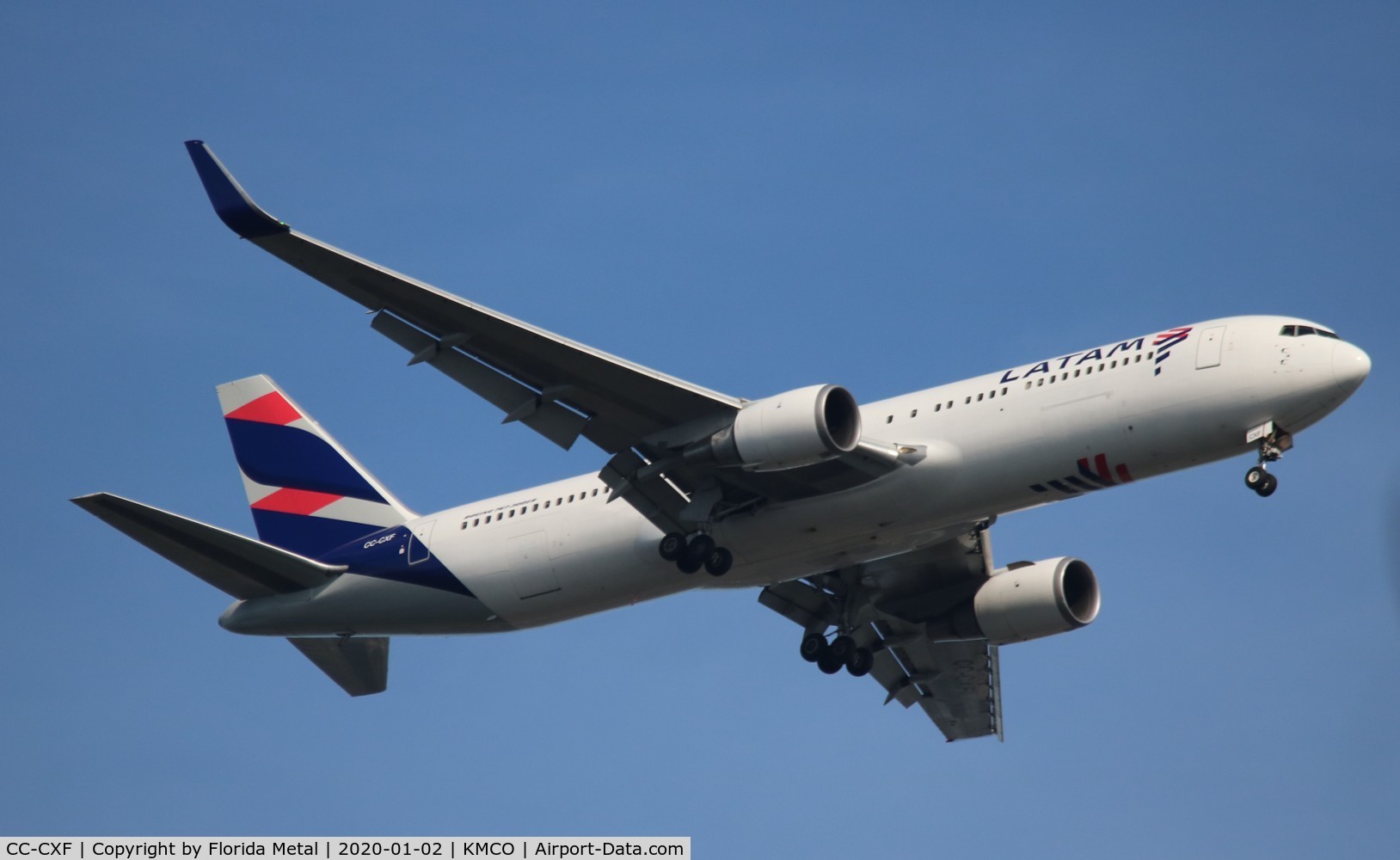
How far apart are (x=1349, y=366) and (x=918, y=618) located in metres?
11.8

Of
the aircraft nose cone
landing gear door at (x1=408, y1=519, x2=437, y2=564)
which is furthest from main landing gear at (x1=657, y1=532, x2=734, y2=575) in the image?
the aircraft nose cone

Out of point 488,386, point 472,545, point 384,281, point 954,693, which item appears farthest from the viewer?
point 954,693

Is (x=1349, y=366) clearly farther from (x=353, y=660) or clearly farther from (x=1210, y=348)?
(x=353, y=660)

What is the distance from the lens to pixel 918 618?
38312 mm

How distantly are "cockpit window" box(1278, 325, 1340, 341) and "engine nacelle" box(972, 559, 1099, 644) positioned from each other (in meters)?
8.09

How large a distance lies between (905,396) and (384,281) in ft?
32.0

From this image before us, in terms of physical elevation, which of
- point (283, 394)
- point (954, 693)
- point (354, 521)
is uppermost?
point (283, 394)

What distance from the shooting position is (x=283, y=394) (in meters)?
39.2

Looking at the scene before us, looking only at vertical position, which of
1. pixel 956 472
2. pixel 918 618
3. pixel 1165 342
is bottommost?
pixel 918 618

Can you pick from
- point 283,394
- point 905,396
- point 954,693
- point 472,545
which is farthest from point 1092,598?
point 283,394

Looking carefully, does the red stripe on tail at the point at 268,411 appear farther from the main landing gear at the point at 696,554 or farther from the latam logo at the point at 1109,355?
the latam logo at the point at 1109,355

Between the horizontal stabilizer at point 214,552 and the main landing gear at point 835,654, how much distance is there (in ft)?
32.5

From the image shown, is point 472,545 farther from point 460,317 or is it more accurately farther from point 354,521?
point 460,317

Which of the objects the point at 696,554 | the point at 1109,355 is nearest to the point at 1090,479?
the point at 1109,355
